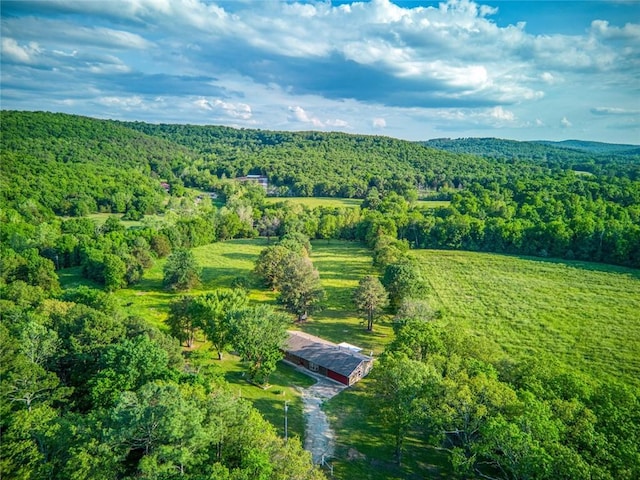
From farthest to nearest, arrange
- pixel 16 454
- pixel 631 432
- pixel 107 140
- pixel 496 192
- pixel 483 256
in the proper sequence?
pixel 107 140 < pixel 496 192 < pixel 483 256 < pixel 631 432 < pixel 16 454

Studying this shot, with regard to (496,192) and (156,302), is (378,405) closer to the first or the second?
(156,302)

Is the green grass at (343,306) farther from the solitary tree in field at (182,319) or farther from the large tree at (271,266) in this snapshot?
the solitary tree in field at (182,319)

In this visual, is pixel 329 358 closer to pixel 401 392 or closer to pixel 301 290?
pixel 301 290

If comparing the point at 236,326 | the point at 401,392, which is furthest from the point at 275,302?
the point at 401,392

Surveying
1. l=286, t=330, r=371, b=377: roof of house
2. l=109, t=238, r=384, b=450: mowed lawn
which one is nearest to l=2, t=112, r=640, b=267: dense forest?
l=109, t=238, r=384, b=450: mowed lawn

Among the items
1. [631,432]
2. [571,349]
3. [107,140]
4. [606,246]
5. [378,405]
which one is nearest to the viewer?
[631,432]

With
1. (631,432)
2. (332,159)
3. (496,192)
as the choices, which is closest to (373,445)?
(631,432)
